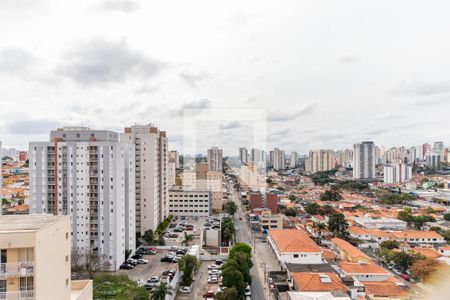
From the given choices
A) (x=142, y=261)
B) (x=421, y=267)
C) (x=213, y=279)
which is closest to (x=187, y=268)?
(x=213, y=279)

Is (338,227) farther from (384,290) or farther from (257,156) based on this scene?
(384,290)

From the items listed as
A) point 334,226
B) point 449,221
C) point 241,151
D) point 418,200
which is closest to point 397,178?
point 418,200

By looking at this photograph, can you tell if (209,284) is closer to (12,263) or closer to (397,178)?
(12,263)

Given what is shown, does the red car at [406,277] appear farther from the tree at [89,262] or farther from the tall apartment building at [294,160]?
the tall apartment building at [294,160]

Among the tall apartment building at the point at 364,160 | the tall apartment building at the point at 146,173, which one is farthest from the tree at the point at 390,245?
the tall apartment building at the point at 364,160

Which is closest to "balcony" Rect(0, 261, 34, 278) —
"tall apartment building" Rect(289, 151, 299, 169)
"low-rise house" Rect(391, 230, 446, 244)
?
"low-rise house" Rect(391, 230, 446, 244)

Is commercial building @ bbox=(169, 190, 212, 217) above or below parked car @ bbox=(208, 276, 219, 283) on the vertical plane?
above

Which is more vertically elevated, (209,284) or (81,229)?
(81,229)

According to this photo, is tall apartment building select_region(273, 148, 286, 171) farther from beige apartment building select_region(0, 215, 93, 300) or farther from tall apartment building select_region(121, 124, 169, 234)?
beige apartment building select_region(0, 215, 93, 300)
